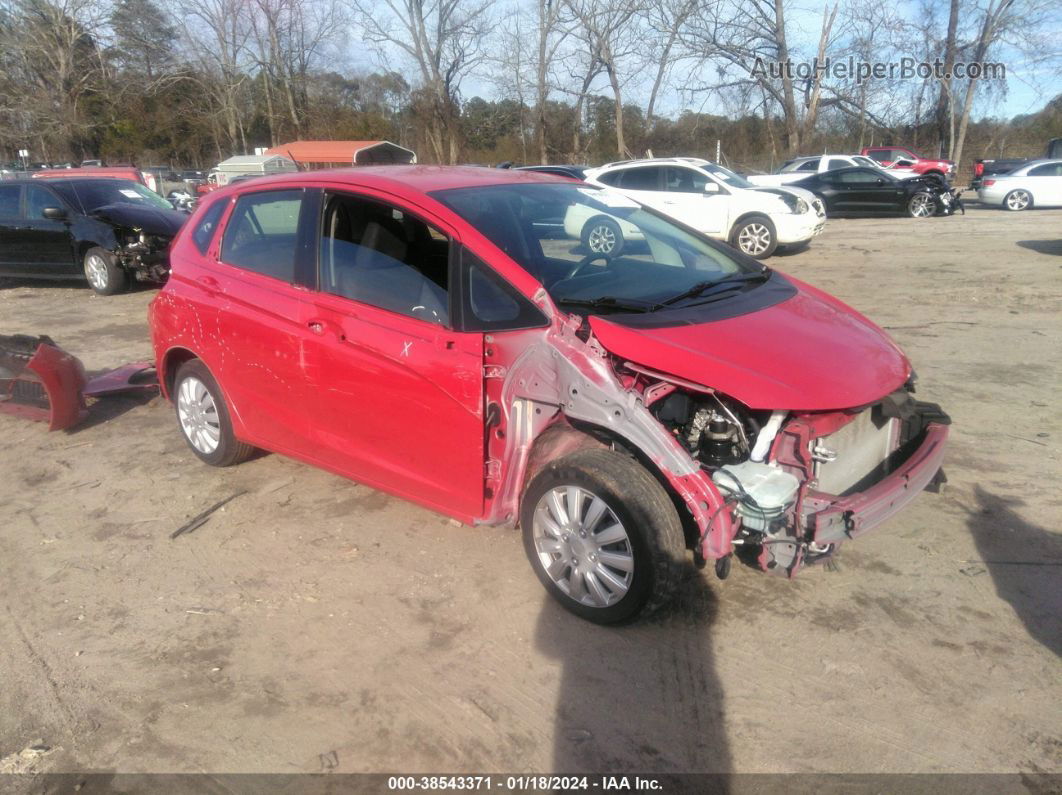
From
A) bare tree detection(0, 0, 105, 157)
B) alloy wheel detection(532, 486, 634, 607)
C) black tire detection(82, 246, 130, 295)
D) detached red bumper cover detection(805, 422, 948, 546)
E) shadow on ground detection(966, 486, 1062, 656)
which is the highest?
bare tree detection(0, 0, 105, 157)

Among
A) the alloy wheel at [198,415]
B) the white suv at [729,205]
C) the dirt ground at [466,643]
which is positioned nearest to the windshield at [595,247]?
the dirt ground at [466,643]

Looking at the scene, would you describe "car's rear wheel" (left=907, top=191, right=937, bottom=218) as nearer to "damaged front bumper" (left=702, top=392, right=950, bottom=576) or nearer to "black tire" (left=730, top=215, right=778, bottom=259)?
"black tire" (left=730, top=215, right=778, bottom=259)

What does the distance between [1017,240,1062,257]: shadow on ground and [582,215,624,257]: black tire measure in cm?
1175

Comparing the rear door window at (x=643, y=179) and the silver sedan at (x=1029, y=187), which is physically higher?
the rear door window at (x=643, y=179)

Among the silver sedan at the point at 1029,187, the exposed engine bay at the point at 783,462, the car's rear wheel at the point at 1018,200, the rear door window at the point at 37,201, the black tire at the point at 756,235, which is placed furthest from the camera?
the car's rear wheel at the point at 1018,200

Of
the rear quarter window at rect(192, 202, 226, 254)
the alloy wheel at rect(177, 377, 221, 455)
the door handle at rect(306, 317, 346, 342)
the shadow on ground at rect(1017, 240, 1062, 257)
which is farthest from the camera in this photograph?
the shadow on ground at rect(1017, 240, 1062, 257)

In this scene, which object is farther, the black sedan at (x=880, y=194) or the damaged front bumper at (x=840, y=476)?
the black sedan at (x=880, y=194)

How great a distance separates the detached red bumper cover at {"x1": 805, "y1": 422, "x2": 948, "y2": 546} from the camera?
2.97m

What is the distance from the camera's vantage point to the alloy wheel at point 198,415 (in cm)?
484

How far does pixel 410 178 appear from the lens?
13.3ft

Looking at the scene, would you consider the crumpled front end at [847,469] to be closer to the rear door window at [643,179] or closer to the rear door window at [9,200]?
the rear door window at [643,179]

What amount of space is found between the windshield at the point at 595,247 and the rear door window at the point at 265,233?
2.97 feet

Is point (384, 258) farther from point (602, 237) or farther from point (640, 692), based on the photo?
point (640, 692)

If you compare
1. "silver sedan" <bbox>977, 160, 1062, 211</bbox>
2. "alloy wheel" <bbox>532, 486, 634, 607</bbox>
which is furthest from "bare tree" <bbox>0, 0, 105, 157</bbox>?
"alloy wheel" <bbox>532, 486, 634, 607</bbox>
